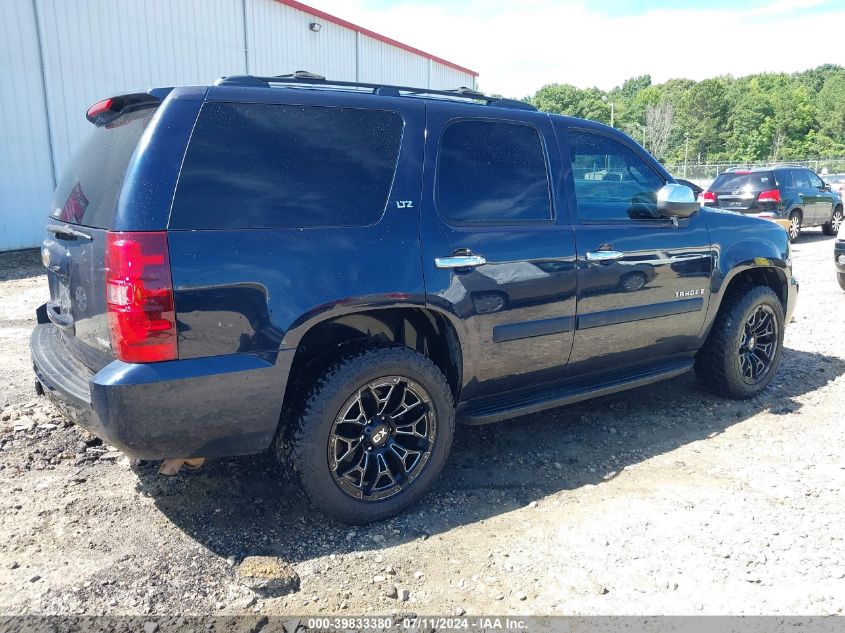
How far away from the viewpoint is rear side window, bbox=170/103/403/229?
2.64m

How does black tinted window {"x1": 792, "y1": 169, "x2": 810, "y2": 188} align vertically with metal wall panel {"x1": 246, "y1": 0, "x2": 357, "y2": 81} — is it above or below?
below

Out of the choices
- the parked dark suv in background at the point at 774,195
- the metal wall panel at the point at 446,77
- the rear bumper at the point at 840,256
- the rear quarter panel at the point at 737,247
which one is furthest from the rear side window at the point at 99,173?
the metal wall panel at the point at 446,77

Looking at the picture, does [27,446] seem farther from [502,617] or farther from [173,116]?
[502,617]

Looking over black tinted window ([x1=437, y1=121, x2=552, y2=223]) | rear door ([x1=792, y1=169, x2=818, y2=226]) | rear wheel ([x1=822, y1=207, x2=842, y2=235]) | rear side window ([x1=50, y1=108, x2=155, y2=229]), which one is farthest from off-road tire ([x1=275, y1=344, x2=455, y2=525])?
rear wheel ([x1=822, y1=207, x2=842, y2=235])

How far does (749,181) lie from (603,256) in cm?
1240

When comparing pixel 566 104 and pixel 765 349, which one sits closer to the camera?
pixel 765 349

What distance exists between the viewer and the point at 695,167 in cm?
4753

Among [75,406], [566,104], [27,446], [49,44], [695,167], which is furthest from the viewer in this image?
[566,104]

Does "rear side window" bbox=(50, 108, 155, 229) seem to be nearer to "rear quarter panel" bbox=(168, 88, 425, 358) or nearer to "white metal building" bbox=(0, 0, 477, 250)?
"rear quarter panel" bbox=(168, 88, 425, 358)

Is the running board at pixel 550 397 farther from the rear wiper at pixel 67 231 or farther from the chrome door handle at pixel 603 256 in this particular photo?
the rear wiper at pixel 67 231

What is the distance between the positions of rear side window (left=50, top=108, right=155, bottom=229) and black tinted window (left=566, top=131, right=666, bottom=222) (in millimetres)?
2383

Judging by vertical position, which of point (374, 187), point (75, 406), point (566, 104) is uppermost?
point (566, 104)

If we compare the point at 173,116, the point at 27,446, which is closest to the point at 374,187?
the point at 173,116

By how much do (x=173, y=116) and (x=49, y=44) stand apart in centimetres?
1235
